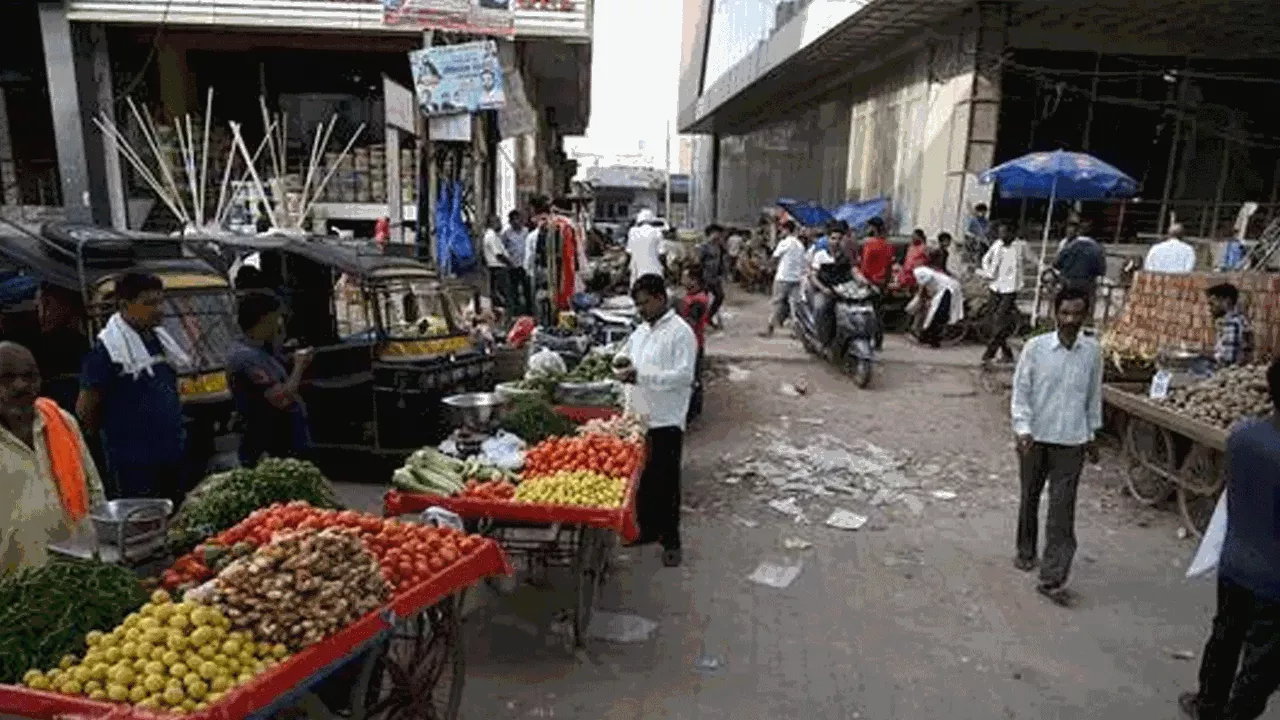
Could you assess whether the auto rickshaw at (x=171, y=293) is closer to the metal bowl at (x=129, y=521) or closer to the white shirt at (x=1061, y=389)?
the metal bowl at (x=129, y=521)

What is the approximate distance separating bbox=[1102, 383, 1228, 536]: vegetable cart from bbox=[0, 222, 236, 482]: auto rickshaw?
6.89 meters

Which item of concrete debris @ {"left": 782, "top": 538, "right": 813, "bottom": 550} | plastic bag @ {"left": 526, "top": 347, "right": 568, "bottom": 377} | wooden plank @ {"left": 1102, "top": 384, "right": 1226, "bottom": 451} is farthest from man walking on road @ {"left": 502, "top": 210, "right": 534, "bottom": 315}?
wooden plank @ {"left": 1102, "top": 384, "right": 1226, "bottom": 451}

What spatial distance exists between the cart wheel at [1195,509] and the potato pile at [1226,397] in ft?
1.98

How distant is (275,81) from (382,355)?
10.4 meters

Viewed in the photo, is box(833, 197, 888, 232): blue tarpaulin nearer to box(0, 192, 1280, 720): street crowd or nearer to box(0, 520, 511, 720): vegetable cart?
box(0, 192, 1280, 720): street crowd

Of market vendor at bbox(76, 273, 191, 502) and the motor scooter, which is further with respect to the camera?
the motor scooter

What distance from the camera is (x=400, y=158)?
45.8 ft

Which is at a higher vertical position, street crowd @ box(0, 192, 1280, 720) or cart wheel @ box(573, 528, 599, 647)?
street crowd @ box(0, 192, 1280, 720)

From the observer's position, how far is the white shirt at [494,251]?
1260cm

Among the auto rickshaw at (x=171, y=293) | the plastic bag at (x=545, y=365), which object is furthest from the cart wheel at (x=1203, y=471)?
the auto rickshaw at (x=171, y=293)

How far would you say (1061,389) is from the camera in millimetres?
5246

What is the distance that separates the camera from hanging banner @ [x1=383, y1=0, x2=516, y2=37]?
1203cm

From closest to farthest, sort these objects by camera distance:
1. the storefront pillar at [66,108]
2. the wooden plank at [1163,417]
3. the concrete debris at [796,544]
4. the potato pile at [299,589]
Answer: the potato pile at [299,589]
the wooden plank at [1163,417]
the concrete debris at [796,544]
the storefront pillar at [66,108]

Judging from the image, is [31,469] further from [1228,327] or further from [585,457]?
[1228,327]
